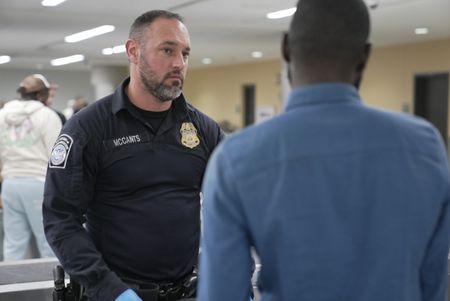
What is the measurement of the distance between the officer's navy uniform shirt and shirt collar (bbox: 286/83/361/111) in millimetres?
871

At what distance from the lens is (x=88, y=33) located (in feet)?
36.1

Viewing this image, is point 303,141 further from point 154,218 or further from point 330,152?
point 154,218

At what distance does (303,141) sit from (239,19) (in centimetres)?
827

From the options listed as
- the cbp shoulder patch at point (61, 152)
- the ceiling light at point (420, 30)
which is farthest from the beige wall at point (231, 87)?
the cbp shoulder patch at point (61, 152)

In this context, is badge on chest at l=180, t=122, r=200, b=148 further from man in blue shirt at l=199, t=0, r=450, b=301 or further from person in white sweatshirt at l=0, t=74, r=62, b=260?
person in white sweatshirt at l=0, t=74, r=62, b=260

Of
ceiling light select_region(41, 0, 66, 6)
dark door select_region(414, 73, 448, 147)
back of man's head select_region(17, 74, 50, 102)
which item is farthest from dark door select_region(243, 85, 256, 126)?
back of man's head select_region(17, 74, 50, 102)

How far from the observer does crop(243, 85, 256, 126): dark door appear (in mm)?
16719

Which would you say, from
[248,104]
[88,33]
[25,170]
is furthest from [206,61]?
[25,170]

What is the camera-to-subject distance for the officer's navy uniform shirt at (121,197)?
1.80 metres

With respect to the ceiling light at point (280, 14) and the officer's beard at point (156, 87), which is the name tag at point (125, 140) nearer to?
the officer's beard at point (156, 87)

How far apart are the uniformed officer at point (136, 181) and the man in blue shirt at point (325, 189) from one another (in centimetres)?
75

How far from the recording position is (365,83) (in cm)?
1288

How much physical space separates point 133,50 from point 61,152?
448mm

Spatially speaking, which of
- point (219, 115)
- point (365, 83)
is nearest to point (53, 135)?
point (365, 83)
